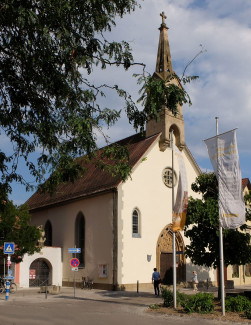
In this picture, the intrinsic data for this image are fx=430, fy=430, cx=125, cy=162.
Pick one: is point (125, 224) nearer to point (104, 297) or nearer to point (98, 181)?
point (98, 181)

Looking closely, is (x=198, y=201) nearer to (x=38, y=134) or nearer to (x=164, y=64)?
(x=38, y=134)

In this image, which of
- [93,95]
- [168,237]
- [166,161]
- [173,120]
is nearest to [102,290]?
[168,237]

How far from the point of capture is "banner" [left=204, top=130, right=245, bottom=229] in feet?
47.2

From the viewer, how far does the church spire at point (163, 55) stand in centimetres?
3366

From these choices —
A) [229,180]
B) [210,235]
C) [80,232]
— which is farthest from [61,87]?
[80,232]

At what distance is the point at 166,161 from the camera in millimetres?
31344

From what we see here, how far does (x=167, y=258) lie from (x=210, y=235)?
36.4 ft

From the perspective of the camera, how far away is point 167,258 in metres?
30.2

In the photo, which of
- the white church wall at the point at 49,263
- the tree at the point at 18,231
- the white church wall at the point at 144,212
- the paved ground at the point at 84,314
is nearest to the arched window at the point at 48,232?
the white church wall at the point at 49,263

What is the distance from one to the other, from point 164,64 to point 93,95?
24.5 metres

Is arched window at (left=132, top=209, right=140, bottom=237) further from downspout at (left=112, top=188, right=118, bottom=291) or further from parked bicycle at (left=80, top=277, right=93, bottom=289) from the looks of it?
parked bicycle at (left=80, top=277, right=93, bottom=289)

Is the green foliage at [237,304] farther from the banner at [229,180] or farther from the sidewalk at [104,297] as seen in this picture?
the sidewalk at [104,297]

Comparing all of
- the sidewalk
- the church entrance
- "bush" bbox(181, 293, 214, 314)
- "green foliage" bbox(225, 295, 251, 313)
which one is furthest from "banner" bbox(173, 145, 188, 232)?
the church entrance

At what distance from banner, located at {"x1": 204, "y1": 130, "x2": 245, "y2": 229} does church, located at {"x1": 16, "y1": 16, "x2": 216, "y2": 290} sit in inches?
504
